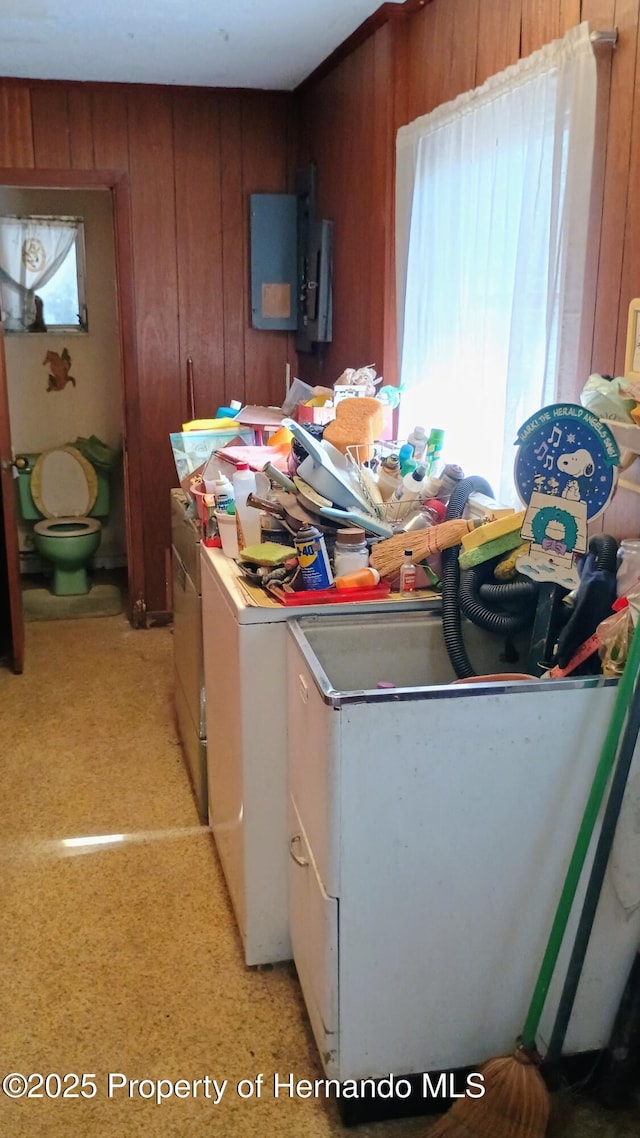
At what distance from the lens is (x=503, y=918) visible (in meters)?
1.74

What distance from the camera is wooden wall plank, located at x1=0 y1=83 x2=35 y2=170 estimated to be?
13.0ft

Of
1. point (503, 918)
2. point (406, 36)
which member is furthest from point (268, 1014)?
point (406, 36)

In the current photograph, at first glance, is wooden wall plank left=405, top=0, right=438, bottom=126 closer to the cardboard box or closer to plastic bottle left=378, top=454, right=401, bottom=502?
the cardboard box

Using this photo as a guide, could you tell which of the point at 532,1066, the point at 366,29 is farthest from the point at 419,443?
the point at 532,1066

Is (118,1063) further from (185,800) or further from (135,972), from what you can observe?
(185,800)

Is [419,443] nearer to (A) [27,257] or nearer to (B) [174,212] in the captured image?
(B) [174,212]

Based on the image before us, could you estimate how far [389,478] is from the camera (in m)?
2.60

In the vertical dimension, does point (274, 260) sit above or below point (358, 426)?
above

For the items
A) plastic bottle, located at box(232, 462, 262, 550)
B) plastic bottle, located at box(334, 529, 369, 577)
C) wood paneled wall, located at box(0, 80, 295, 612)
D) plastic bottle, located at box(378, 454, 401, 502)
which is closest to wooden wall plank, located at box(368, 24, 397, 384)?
plastic bottle, located at box(378, 454, 401, 502)

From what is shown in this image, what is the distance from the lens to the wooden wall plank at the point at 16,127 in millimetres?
3963

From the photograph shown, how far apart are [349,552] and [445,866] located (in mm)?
777

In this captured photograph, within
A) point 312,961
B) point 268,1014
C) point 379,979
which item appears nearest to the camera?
point 379,979

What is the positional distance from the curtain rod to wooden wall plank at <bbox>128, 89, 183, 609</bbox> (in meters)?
2.68

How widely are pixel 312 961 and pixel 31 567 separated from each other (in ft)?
13.0
